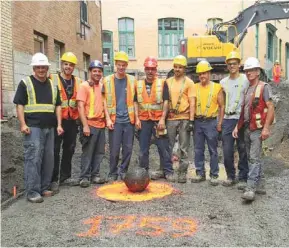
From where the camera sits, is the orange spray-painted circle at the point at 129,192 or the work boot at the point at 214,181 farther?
the work boot at the point at 214,181

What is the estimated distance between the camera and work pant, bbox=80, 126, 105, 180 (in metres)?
6.73

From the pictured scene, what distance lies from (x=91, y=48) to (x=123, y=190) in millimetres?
12344

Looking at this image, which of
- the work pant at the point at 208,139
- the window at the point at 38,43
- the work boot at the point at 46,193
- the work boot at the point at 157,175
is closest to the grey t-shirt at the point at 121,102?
the work boot at the point at 157,175

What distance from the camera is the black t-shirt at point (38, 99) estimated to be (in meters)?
5.79

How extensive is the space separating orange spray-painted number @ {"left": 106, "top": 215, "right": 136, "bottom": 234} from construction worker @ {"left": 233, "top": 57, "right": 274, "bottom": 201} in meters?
1.75

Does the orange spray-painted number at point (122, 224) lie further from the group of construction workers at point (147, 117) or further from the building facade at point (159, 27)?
the building facade at point (159, 27)

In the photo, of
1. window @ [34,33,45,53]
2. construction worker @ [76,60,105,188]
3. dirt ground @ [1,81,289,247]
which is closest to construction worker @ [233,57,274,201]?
dirt ground @ [1,81,289,247]

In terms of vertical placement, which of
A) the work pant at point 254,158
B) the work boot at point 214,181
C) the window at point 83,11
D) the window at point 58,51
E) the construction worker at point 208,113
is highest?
the window at point 83,11

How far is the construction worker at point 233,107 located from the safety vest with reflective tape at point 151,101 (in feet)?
3.49

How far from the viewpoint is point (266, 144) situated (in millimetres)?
12453

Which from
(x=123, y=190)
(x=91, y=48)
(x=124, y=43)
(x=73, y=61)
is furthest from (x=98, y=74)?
(x=124, y=43)

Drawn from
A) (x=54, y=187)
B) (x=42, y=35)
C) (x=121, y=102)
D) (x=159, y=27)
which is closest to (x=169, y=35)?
(x=159, y=27)

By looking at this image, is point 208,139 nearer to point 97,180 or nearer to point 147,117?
point 147,117

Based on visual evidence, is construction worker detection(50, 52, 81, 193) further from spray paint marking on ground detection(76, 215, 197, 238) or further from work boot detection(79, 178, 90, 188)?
spray paint marking on ground detection(76, 215, 197, 238)
